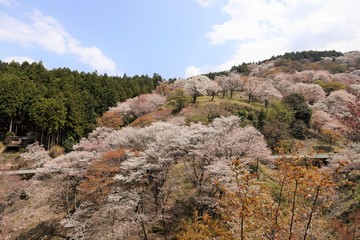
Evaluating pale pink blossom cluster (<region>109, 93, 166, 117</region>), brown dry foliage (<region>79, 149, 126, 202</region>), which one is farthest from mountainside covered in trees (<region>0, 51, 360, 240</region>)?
pale pink blossom cluster (<region>109, 93, 166, 117</region>)

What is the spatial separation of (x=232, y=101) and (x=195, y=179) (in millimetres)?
30692

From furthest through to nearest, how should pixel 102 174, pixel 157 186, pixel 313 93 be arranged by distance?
1. pixel 313 93
2. pixel 102 174
3. pixel 157 186

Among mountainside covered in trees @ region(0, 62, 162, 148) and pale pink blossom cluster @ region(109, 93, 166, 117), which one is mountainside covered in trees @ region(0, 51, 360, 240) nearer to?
mountainside covered in trees @ region(0, 62, 162, 148)

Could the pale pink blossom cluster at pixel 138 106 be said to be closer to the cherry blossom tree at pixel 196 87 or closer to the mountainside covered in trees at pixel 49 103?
the mountainside covered in trees at pixel 49 103

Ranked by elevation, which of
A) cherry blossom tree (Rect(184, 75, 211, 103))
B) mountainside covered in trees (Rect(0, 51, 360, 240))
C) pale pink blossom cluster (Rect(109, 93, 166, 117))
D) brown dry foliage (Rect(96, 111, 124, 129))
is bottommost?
mountainside covered in trees (Rect(0, 51, 360, 240))

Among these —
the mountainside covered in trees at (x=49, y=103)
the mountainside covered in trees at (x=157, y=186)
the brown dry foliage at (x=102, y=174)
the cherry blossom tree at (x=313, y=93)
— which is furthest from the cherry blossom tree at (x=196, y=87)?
the brown dry foliage at (x=102, y=174)

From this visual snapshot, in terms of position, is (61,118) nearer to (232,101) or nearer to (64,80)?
(64,80)

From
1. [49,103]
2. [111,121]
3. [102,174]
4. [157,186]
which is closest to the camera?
[157,186]

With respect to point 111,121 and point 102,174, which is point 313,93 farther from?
point 102,174

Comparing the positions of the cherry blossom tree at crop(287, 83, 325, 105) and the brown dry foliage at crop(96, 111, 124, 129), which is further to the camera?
the cherry blossom tree at crop(287, 83, 325, 105)

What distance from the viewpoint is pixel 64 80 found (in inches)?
2090

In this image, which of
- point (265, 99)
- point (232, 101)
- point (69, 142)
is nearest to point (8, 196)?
point (69, 142)

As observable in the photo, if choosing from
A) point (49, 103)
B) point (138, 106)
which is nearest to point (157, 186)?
point (49, 103)

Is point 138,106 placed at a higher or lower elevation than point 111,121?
higher
